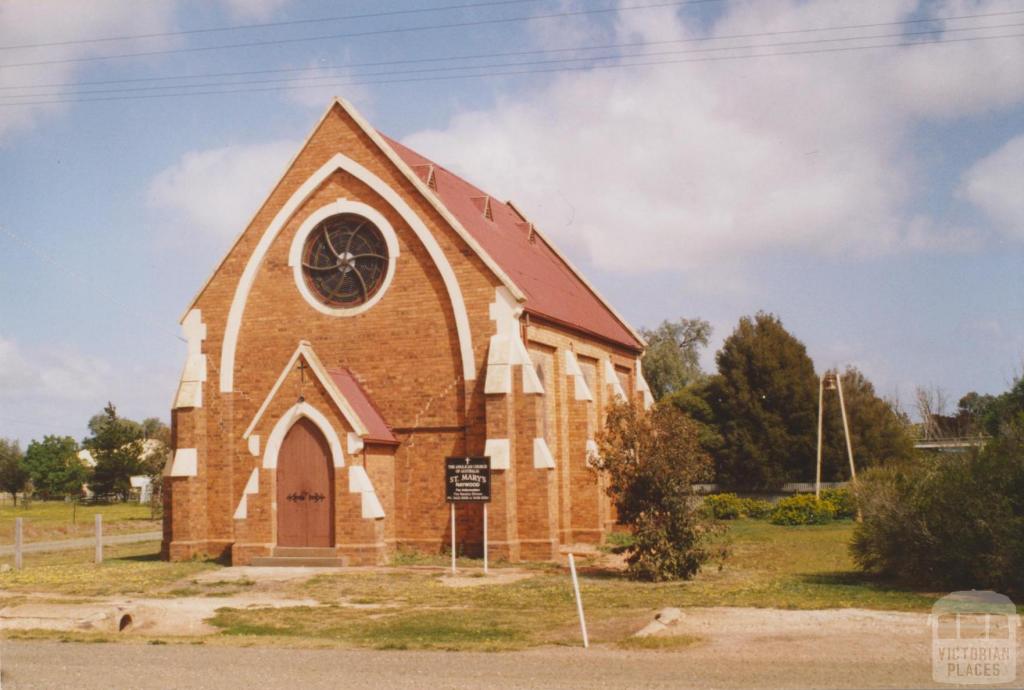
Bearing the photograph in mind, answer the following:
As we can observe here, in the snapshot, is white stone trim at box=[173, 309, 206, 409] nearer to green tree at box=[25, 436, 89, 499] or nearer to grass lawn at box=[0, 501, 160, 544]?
grass lawn at box=[0, 501, 160, 544]

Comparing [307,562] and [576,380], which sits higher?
[576,380]

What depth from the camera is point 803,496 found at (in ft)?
132

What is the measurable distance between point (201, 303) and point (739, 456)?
1186 inches

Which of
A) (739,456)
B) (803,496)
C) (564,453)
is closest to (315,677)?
(564,453)

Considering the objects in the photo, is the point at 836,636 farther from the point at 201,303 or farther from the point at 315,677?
the point at 201,303

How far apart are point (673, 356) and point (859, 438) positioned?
92.9 feet

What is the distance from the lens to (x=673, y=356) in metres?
76.2

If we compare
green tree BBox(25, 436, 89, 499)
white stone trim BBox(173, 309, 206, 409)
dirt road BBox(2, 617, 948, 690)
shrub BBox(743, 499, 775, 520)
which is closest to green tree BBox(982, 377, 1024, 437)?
shrub BBox(743, 499, 775, 520)

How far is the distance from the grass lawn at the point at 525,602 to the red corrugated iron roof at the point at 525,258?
28.1 ft

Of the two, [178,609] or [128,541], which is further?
[128,541]

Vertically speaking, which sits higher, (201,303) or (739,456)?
(201,303)

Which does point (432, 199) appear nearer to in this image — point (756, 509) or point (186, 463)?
point (186, 463)

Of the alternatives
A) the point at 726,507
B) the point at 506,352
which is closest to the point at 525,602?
the point at 506,352

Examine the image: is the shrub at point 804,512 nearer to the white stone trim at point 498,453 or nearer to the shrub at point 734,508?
the shrub at point 734,508
